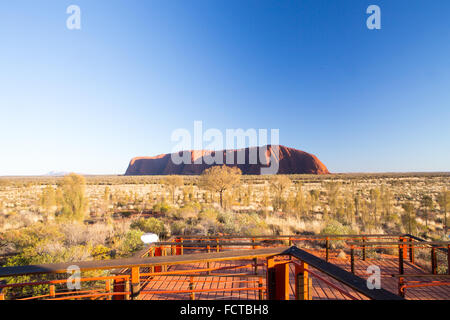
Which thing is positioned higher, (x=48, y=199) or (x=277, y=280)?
(x=277, y=280)

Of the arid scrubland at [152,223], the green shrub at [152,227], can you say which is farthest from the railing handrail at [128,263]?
the green shrub at [152,227]

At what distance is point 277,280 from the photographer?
88.1 inches

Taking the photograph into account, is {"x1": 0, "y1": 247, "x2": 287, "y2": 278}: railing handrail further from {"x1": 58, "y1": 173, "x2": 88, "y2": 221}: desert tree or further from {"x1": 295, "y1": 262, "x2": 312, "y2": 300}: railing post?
{"x1": 58, "y1": 173, "x2": 88, "y2": 221}: desert tree

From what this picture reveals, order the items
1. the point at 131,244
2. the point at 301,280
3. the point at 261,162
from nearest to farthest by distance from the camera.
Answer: the point at 301,280, the point at 131,244, the point at 261,162

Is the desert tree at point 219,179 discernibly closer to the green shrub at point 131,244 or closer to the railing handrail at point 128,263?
the green shrub at point 131,244

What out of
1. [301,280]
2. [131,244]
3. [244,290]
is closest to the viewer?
[301,280]

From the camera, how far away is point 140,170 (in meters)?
118

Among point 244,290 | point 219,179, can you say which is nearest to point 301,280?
point 244,290

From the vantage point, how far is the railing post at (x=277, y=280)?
2.17 m

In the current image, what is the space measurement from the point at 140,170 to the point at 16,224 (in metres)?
111

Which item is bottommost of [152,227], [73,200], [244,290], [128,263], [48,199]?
[152,227]

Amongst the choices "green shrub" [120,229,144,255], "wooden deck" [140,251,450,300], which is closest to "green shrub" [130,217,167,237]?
"green shrub" [120,229,144,255]

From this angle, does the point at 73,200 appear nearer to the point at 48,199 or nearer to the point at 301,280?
the point at 48,199
